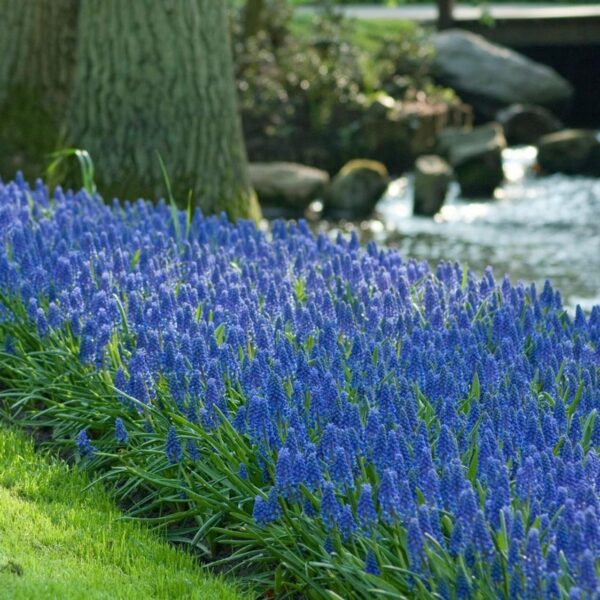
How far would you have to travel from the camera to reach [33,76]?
10.9 metres

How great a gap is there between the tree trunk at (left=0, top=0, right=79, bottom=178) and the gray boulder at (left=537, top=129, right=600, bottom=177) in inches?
395

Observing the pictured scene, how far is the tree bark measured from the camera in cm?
929

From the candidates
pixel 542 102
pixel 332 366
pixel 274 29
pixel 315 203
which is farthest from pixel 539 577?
pixel 542 102

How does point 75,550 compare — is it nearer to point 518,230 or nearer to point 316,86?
point 518,230

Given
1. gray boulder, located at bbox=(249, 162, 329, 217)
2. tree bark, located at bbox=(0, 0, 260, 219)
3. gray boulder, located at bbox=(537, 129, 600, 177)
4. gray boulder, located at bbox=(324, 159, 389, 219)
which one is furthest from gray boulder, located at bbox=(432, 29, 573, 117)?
tree bark, located at bbox=(0, 0, 260, 219)

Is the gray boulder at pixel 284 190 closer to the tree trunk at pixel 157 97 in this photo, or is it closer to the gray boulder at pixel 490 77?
the tree trunk at pixel 157 97

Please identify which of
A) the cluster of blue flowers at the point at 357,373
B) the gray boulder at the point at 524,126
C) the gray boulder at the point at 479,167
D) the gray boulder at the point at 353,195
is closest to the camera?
the cluster of blue flowers at the point at 357,373

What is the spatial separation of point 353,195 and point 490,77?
8414mm

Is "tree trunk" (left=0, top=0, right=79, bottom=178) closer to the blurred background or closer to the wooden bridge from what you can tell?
the blurred background

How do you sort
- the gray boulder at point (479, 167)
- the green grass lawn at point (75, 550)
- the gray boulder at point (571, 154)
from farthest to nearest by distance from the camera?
the gray boulder at point (571, 154) < the gray boulder at point (479, 167) < the green grass lawn at point (75, 550)

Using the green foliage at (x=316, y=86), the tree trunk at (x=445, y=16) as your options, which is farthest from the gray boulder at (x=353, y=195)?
the tree trunk at (x=445, y=16)

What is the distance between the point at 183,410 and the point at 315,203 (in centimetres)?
1133

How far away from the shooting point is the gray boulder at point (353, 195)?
52.5 ft

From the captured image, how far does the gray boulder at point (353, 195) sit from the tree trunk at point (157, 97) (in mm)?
6463
